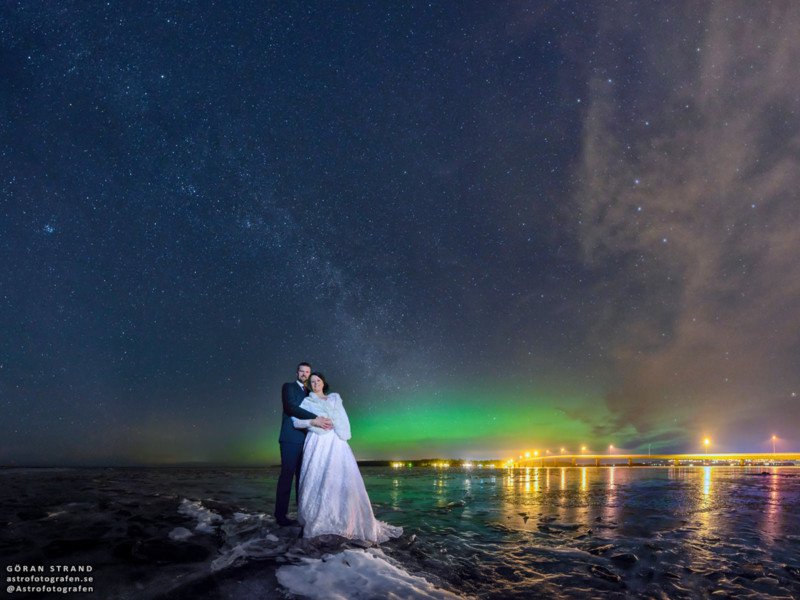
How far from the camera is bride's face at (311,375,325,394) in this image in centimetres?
779

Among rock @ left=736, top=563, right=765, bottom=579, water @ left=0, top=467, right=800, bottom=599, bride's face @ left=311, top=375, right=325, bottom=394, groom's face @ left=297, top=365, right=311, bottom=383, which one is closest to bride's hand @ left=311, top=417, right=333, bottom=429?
bride's face @ left=311, top=375, right=325, bottom=394

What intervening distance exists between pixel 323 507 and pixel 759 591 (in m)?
6.32

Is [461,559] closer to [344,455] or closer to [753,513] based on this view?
[344,455]

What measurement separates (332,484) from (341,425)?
1.04 m

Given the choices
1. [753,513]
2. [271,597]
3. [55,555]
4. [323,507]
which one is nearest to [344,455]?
[323,507]

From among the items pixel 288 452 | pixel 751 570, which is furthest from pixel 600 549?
pixel 288 452

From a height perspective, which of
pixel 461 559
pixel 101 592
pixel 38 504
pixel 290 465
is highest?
pixel 290 465

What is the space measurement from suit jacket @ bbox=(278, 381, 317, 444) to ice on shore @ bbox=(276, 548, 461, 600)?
246cm

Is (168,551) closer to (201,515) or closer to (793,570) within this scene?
(201,515)

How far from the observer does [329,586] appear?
440 centimetres

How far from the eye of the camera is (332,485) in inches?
273

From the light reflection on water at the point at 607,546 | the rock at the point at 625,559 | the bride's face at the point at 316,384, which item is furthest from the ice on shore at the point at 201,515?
the rock at the point at 625,559

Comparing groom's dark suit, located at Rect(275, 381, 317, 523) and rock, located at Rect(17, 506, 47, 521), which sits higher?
groom's dark suit, located at Rect(275, 381, 317, 523)

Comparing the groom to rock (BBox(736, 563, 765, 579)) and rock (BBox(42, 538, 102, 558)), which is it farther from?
rock (BBox(736, 563, 765, 579))
